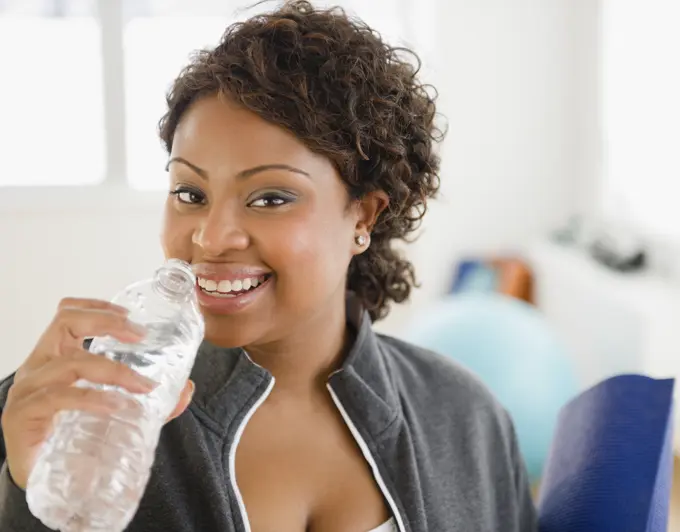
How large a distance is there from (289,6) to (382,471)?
23.4 inches

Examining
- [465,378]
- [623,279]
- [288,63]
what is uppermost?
[288,63]

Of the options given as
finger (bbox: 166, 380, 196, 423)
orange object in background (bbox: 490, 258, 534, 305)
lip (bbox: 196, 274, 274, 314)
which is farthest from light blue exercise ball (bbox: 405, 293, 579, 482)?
finger (bbox: 166, 380, 196, 423)

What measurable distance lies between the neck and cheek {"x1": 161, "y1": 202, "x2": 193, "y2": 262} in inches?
6.7

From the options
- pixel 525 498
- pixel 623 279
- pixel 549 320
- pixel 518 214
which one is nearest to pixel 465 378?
pixel 525 498

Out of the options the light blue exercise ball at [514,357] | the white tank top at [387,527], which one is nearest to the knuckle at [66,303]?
the white tank top at [387,527]

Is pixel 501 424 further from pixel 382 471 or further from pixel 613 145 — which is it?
pixel 613 145

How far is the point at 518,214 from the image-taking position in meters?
3.99

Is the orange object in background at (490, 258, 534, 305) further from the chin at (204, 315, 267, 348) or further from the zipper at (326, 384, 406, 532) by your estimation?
the chin at (204, 315, 267, 348)

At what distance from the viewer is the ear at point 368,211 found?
109cm

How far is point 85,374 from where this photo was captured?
2.34 ft

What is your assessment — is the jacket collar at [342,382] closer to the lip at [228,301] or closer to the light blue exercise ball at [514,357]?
the lip at [228,301]

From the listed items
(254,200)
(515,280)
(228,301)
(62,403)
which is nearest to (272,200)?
(254,200)

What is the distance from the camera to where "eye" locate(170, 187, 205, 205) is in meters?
0.97

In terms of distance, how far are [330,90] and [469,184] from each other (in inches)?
119
